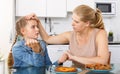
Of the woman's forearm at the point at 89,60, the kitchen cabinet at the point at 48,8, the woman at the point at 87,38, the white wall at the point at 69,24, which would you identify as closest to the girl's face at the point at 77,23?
the woman at the point at 87,38

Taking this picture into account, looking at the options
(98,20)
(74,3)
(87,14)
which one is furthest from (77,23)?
(74,3)

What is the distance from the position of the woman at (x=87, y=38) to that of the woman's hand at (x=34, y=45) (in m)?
0.22

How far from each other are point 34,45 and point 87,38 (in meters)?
0.58

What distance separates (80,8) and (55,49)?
2.05 metres

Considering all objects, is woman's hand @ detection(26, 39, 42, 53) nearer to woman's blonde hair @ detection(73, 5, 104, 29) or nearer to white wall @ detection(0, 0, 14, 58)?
woman's blonde hair @ detection(73, 5, 104, 29)

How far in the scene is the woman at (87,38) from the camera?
2.01 meters

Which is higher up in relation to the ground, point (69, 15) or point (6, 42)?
point (69, 15)

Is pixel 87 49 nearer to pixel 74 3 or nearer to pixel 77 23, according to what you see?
pixel 77 23

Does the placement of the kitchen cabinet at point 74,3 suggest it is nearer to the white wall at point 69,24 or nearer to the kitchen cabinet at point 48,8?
the kitchen cabinet at point 48,8

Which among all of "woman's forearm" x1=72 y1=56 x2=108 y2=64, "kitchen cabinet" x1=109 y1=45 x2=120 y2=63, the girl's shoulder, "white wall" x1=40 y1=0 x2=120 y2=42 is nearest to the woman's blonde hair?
"woman's forearm" x1=72 y1=56 x2=108 y2=64

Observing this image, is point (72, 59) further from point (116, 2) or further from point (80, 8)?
point (116, 2)

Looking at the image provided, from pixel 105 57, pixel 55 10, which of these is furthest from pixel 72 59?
pixel 55 10

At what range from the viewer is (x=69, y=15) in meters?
4.70

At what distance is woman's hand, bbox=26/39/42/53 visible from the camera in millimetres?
1882
